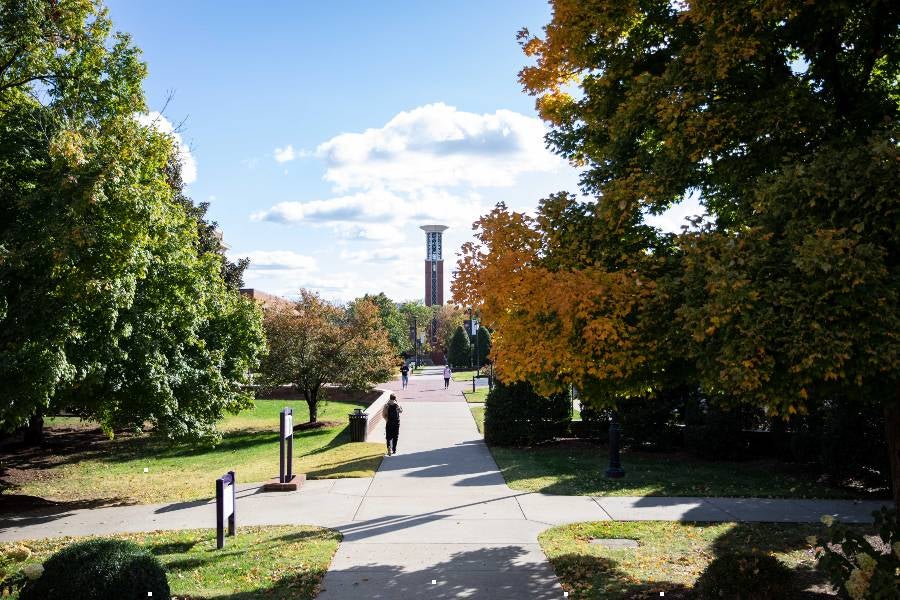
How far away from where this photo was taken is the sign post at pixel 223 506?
8242 mm

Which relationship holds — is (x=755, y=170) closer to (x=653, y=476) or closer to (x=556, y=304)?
(x=556, y=304)

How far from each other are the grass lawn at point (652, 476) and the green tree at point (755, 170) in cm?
558

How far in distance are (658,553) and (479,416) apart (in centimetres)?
1609

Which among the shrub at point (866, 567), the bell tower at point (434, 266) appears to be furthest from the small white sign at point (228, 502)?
the bell tower at point (434, 266)

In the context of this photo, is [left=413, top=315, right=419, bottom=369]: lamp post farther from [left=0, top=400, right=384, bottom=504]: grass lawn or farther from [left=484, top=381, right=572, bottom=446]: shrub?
[left=484, top=381, right=572, bottom=446]: shrub

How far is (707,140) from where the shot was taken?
6238 millimetres

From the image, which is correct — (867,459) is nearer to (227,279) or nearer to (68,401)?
(68,401)

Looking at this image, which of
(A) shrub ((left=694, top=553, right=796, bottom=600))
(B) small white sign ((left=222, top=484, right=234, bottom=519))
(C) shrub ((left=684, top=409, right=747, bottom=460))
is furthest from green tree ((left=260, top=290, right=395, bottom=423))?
(A) shrub ((left=694, top=553, right=796, bottom=600))

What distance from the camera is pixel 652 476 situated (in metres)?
12.7

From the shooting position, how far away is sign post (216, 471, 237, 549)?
824 cm

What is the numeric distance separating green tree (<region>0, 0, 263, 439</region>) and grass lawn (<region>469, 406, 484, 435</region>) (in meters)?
10.3

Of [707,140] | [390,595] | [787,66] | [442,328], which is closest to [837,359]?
[707,140]

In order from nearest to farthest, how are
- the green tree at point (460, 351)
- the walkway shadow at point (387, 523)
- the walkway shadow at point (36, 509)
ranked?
1. the walkway shadow at point (387, 523)
2. the walkway shadow at point (36, 509)
3. the green tree at point (460, 351)

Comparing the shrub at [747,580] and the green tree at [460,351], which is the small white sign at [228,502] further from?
the green tree at [460,351]
